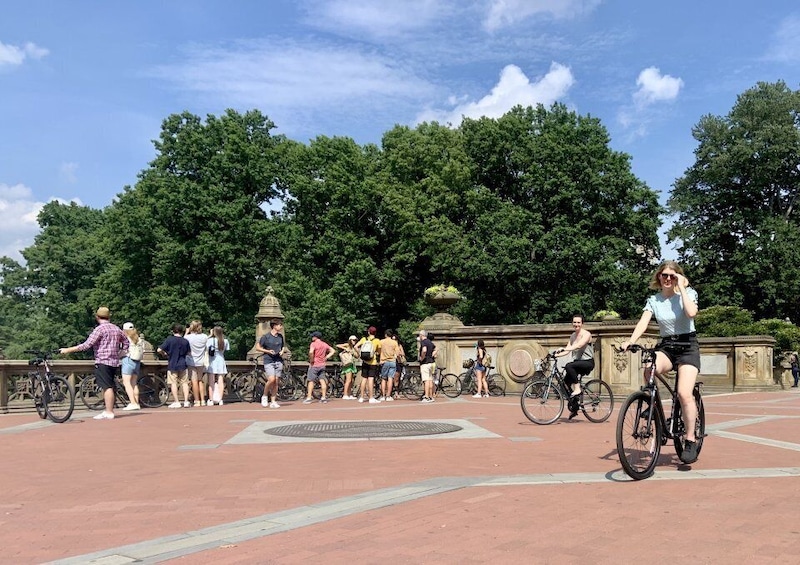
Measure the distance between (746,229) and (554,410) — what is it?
3764 centimetres

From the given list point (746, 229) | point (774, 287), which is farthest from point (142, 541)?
point (746, 229)

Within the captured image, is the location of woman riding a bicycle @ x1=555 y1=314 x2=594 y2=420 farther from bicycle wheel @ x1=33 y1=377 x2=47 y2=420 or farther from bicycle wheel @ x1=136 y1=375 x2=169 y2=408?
bicycle wheel @ x1=136 y1=375 x2=169 y2=408

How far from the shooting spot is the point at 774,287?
131ft

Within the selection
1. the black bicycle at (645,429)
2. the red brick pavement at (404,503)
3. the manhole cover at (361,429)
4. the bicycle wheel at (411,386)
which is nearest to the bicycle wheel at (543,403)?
the red brick pavement at (404,503)

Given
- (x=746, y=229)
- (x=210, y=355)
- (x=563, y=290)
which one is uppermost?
(x=746, y=229)

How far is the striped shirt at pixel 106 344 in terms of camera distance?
11719 millimetres

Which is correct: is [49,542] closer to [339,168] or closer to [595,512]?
[595,512]

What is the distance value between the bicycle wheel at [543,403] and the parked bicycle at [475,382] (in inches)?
309

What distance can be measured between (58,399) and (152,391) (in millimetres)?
3909

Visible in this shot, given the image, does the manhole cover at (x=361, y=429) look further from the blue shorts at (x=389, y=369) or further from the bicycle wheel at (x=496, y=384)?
the bicycle wheel at (x=496, y=384)

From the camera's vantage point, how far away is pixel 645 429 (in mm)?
6266

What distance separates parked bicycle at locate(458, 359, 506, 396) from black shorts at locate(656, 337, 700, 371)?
12107 millimetres

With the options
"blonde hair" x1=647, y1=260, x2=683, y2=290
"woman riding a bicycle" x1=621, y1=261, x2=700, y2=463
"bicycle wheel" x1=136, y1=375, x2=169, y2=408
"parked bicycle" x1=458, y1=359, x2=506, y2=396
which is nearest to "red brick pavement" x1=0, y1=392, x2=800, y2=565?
"woman riding a bicycle" x1=621, y1=261, x2=700, y2=463

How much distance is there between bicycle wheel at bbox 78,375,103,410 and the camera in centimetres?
1481
